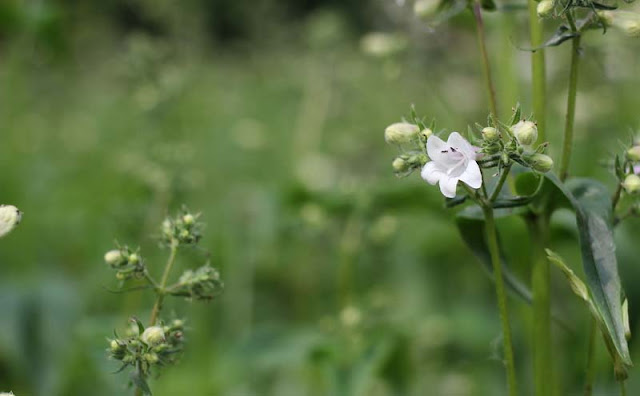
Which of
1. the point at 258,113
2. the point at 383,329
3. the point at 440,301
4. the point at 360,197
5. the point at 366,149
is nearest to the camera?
the point at 383,329

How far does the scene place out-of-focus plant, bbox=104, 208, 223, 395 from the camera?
1.26 metres

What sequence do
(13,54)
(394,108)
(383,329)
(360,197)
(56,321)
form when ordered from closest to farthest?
(383,329)
(360,197)
(56,321)
(13,54)
(394,108)

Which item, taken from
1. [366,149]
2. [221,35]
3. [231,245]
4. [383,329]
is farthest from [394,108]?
[221,35]

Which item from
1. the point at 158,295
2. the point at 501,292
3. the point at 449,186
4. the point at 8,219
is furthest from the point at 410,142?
the point at 8,219

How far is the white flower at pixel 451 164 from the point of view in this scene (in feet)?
3.95

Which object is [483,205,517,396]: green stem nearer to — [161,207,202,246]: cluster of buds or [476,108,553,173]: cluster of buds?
[476,108,553,173]: cluster of buds

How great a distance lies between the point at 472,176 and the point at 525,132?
12 cm

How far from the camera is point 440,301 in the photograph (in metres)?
3.58

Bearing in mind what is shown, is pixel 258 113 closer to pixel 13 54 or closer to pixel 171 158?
pixel 13 54

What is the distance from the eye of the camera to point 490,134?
1210mm

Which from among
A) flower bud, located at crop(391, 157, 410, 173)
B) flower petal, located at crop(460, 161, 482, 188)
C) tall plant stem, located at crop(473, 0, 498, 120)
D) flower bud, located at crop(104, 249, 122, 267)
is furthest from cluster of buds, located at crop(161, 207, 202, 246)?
tall plant stem, located at crop(473, 0, 498, 120)

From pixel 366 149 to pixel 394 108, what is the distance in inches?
97.7

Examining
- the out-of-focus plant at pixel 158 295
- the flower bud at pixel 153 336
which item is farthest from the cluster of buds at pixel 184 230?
the flower bud at pixel 153 336

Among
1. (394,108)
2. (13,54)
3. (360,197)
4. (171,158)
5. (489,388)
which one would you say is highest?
(394,108)
